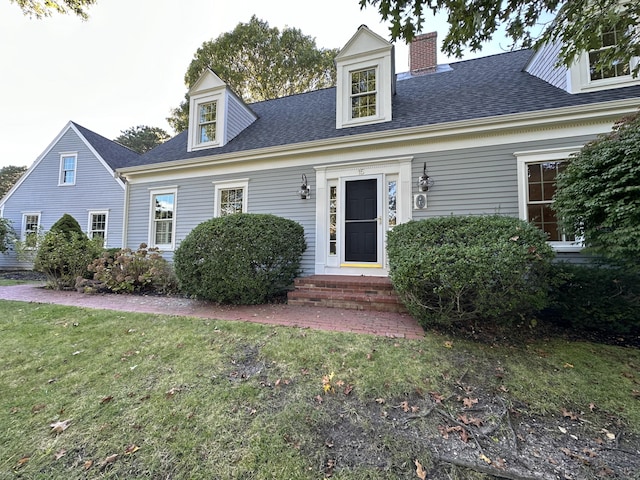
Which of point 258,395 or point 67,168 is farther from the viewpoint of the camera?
point 67,168

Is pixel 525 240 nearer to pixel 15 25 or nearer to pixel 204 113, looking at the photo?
pixel 204 113

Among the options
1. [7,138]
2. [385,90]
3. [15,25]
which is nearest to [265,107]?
[385,90]

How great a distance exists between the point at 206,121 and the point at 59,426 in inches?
326

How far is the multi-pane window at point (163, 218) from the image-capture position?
8196 mm

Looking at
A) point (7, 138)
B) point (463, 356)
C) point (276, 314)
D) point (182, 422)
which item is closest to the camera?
point (182, 422)

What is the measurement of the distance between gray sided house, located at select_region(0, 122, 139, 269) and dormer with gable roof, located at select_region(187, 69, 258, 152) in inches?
219

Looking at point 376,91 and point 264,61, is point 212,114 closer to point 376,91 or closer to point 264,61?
point 376,91

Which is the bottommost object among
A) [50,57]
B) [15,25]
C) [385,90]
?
[385,90]

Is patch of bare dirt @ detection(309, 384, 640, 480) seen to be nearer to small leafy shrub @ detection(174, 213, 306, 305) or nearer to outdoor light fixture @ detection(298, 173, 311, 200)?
small leafy shrub @ detection(174, 213, 306, 305)

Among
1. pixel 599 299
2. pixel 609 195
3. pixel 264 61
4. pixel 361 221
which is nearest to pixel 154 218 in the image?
pixel 361 221

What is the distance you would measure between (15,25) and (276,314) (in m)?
9.19

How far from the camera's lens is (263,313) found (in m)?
4.52

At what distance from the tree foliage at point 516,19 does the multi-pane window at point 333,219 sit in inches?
136

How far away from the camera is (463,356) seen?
9.55ft
